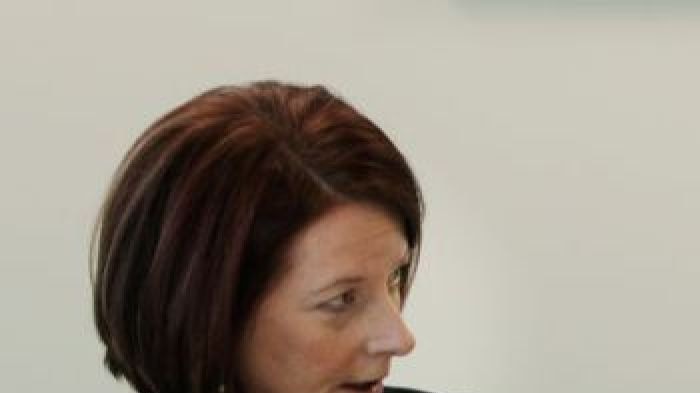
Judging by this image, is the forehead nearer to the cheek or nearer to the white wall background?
the cheek

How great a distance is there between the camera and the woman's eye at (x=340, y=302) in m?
1.04

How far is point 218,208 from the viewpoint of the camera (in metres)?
1.00

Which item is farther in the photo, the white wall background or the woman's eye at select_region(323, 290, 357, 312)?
the white wall background

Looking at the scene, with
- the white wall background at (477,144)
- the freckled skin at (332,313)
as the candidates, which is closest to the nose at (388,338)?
the freckled skin at (332,313)

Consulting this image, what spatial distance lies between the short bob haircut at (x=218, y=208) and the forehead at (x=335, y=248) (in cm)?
1

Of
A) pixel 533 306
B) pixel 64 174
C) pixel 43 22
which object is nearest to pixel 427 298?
pixel 533 306

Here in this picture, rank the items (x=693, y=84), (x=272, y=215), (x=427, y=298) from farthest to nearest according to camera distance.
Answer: (x=427, y=298) → (x=693, y=84) → (x=272, y=215)

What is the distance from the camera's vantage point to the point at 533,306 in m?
1.50

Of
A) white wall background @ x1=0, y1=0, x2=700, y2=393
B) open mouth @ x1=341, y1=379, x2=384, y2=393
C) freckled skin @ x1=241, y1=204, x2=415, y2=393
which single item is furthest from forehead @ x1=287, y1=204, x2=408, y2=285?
white wall background @ x1=0, y1=0, x2=700, y2=393

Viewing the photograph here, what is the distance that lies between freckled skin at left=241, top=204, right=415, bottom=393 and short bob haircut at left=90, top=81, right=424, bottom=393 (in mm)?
17

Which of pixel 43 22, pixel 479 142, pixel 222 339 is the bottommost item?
pixel 222 339

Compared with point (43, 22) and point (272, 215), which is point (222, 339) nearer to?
point (272, 215)

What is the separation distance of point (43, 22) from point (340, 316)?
2.54ft

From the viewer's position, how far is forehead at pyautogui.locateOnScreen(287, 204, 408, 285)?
1.03 meters
